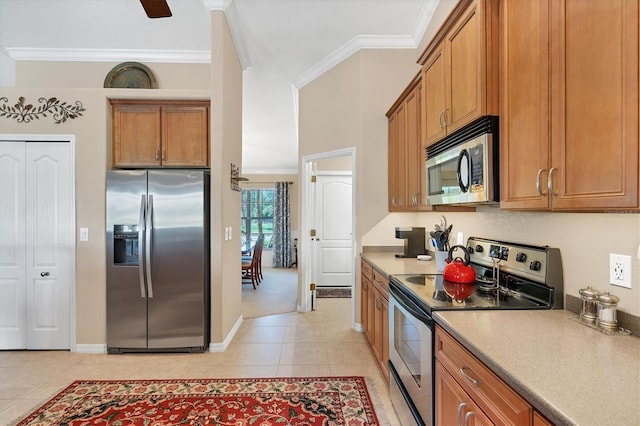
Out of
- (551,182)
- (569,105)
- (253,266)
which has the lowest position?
(253,266)

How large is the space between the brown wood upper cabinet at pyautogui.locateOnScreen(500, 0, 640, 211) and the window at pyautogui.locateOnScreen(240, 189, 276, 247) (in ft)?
23.8

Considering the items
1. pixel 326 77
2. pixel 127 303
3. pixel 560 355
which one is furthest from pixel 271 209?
pixel 560 355

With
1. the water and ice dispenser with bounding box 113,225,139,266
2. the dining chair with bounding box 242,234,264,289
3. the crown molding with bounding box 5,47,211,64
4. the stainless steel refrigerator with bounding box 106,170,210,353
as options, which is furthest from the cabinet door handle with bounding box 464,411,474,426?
the dining chair with bounding box 242,234,264,289

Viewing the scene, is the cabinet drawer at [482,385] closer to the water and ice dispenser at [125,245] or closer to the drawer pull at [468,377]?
the drawer pull at [468,377]

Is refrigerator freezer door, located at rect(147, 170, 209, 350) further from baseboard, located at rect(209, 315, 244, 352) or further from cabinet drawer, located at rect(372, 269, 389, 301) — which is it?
cabinet drawer, located at rect(372, 269, 389, 301)

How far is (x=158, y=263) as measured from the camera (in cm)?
291

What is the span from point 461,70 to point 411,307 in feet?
4.43

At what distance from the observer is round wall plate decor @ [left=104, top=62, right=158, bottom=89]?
145 inches

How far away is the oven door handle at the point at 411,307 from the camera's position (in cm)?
151

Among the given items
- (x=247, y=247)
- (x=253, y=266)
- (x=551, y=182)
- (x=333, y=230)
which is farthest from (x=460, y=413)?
(x=247, y=247)

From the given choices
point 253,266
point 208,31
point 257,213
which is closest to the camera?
point 208,31

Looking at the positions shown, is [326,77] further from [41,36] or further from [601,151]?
[601,151]

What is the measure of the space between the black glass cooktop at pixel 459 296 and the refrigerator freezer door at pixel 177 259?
1.89m

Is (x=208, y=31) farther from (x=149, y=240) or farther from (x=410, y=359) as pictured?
(x=410, y=359)
